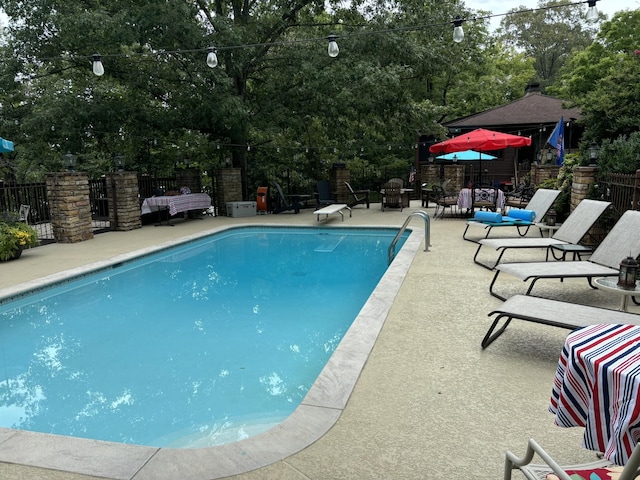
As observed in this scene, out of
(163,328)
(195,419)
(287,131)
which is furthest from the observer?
(287,131)

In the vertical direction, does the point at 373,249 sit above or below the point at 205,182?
below

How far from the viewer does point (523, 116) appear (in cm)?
1769

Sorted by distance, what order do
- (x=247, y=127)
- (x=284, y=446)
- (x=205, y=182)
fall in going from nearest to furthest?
(x=284, y=446), (x=247, y=127), (x=205, y=182)

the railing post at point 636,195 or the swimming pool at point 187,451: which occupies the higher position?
the railing post at point 636,195

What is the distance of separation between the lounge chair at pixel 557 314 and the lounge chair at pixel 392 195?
10130 mm

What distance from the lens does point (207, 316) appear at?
5.46 meters

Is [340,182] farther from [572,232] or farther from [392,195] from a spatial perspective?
[572,232]

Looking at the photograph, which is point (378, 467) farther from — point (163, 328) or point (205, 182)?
point (205, 182)

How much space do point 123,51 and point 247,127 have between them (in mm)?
3800

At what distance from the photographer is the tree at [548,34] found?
34719mm

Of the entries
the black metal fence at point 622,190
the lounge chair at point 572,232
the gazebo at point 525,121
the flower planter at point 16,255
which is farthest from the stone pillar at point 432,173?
the flower planter at point 16,255

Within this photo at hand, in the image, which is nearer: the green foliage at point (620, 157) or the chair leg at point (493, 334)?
the chair leg at point (493, 334)

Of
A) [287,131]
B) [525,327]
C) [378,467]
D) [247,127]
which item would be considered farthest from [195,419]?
[287,131]

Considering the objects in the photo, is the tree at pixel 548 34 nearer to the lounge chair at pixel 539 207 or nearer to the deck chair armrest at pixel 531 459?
the lounge chair at pixel 539 207
